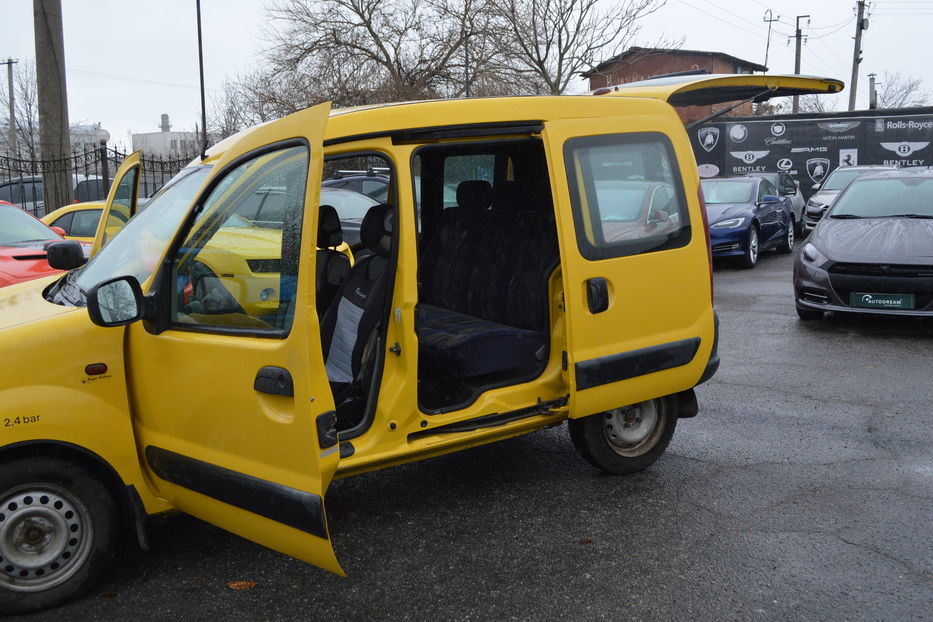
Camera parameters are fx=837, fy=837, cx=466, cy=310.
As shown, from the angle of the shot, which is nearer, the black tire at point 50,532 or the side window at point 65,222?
the black tire at point 50,532

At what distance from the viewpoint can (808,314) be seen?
29.2 feet

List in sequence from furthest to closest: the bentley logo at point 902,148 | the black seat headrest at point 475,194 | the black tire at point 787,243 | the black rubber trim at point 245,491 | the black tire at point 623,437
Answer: the bentley logo at point 902,148 → the black tire at point 787,243 → the black seat headrest at point 475,194 → the black tire at point 623,437 → the black rubber trim at point 245,491

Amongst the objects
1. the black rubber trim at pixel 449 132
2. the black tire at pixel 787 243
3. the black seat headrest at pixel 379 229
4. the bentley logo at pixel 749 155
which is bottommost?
the black tire at pixel 787 243

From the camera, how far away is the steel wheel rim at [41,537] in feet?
10.4

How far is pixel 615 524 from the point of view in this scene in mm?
4016

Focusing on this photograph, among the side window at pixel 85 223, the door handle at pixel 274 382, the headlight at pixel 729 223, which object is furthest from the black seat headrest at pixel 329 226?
the headlight at pixel 729 223

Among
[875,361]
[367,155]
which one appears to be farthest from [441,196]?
[875,361]

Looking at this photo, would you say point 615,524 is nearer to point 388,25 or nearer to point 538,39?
point 538,39

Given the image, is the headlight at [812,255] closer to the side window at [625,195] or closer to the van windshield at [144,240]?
the side window at [625,195]

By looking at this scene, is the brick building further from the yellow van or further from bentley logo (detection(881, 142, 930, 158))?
the yellow van

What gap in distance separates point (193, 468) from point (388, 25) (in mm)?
27846

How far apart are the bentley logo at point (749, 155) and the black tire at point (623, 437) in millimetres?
20608

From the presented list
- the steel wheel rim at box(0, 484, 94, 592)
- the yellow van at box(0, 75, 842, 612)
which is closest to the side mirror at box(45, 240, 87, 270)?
the yellow van at box(0, 75, 842, 612)

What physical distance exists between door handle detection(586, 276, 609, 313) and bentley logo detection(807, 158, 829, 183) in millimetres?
21235
